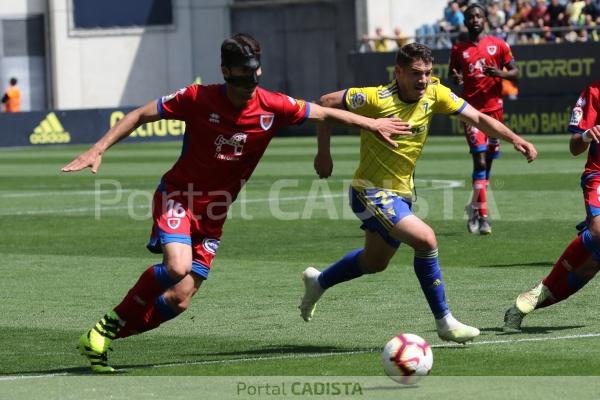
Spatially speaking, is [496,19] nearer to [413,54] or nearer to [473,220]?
[473,220]

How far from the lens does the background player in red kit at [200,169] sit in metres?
8.78

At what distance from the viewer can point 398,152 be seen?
9734mm

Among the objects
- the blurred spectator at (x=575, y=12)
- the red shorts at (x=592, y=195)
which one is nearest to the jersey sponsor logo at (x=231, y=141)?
the red shorts at (x=592, y=195)

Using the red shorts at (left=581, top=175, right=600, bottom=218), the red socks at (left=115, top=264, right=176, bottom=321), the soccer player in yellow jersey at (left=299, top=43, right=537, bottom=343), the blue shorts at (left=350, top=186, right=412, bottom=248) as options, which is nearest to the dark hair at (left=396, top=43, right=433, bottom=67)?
the soccer player in yellow jersey at (left=299, top=43, right=537, bottom=343)

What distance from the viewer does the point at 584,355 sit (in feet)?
28.7

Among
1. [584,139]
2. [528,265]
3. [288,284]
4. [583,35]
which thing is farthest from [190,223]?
[583,35]

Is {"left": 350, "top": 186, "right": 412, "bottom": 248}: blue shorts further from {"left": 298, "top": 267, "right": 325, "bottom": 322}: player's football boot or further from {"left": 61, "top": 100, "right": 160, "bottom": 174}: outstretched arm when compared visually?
{"left": 61, "top": 100, "right": 160, "bottom": 174}: outstretched arm

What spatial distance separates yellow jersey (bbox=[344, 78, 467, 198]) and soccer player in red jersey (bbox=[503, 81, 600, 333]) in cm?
81

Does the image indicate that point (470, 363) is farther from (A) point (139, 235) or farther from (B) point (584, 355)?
(A) point (139, 235)

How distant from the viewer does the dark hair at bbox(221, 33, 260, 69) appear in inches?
342

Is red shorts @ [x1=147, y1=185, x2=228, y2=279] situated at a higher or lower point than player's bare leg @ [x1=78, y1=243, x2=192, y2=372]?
higher

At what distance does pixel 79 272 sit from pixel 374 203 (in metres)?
5.30

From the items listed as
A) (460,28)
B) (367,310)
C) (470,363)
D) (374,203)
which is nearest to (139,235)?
(367,310)

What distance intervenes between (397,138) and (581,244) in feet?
4.88
